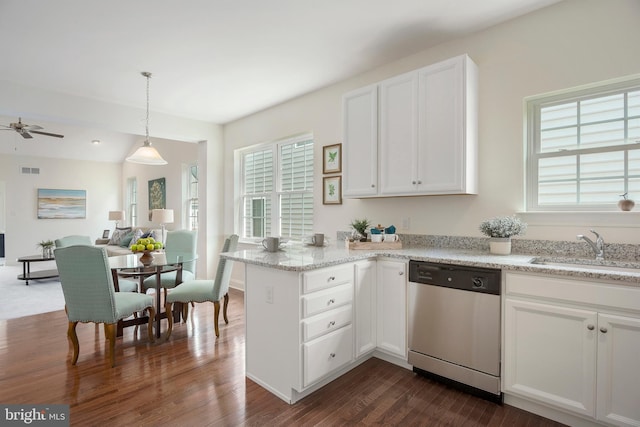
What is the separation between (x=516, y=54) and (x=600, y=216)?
1366 millimetres

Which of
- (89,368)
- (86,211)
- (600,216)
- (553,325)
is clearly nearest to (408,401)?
(553,325)

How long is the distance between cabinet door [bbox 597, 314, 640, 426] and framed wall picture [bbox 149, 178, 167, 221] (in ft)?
24.8

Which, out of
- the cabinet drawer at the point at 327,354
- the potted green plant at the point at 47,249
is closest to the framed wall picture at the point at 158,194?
the potted green plant at the point at 47,249

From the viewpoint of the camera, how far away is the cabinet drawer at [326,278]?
2.12 m

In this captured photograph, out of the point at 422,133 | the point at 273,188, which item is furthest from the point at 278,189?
the point at 422,133

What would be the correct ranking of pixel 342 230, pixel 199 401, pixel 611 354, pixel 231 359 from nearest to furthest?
pixel 611 354, pixel 199 401, pixel 231 359, pixel 342 230

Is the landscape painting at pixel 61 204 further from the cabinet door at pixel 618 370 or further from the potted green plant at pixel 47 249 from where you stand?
the cabinet door at pixel 618 370

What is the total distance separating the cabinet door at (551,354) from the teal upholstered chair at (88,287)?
9.55 ft

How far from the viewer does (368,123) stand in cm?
303

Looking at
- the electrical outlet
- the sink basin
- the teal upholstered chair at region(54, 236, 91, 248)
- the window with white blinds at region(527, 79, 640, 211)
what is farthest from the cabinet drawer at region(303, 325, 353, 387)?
the teal upholstered chair at region(54, 236, 91, 248)

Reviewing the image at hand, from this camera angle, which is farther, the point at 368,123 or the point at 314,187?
the point at 314,187

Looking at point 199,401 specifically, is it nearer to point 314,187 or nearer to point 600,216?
point 314,187

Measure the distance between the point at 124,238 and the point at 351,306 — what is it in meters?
6.94

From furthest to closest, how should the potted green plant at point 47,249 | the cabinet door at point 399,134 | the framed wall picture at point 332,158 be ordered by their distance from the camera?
1. the potted green plant at point 47,249
2. the framed wall picture at point 332,158
3. the cabinet door at point 399,134
